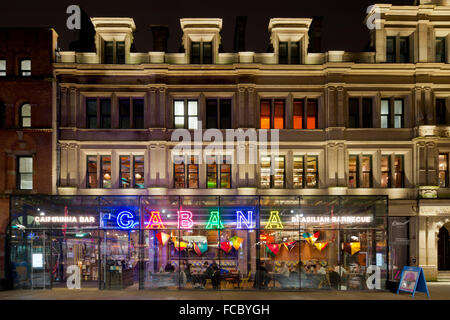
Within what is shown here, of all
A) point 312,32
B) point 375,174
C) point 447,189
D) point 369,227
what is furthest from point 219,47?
point 447,189

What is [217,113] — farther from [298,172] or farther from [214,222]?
[214,222]

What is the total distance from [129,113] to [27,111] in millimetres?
5982

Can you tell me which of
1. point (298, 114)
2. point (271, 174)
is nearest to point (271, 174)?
point (271, 174)

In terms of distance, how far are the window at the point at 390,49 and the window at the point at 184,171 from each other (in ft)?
43.9

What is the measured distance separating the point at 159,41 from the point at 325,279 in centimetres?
1686

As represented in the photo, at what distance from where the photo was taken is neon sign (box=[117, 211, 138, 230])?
22.0 metres

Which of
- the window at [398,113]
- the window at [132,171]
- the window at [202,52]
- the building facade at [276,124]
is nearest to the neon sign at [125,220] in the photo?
the building facade at [276,124]

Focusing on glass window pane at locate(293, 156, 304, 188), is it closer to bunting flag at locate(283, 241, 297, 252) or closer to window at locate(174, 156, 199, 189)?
bunting flag at locate(283, 241, 297, 252)

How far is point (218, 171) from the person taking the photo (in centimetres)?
2780

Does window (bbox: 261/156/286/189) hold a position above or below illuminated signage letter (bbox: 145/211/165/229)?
above

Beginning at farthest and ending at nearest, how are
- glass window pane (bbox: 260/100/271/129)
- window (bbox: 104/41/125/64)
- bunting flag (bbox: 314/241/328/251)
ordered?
window (bbox: 104/41/125/64) < glass window pane (bbox: 260/100/271/129) < bunting flag (bbox: 314/241/328/251)

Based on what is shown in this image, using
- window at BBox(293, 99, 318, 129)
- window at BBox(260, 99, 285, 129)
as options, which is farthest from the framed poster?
window at BBox(260, 99, 285, 129)

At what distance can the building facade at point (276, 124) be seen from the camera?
2722 centimetres

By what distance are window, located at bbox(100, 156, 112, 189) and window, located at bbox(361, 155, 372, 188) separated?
1522cm
